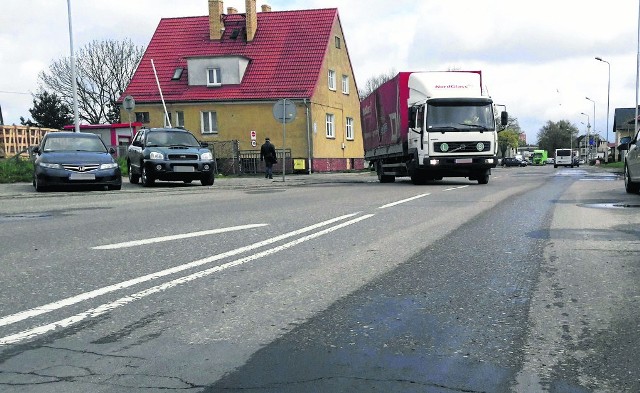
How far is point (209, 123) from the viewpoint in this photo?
38562mm

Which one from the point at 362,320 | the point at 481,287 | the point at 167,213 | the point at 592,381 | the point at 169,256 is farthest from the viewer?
the point at 167,213

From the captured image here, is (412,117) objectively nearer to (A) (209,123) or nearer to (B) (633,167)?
(B) (633,167)

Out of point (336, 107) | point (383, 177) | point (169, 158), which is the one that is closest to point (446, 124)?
point (383, 177)

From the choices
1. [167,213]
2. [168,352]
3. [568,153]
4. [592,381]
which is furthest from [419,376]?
[568,153]

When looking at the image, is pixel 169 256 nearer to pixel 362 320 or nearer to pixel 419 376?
pixel 362 320

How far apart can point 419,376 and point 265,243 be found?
4069mm

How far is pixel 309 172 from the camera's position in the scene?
114 ft

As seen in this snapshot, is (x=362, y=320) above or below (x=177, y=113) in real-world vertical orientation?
below

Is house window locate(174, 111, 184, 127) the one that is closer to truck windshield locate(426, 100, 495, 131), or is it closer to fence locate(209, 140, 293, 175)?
fence locate(209, 140, 293, 175)

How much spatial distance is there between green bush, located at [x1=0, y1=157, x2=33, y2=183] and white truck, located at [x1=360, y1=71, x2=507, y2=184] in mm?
12009

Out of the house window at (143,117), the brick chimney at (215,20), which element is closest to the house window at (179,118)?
the house window at (143,117)

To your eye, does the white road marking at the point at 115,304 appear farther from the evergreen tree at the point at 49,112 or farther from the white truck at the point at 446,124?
the evergreen tree at the point at 49,112

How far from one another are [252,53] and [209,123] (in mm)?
5672

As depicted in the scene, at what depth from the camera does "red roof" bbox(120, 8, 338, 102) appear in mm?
37812
